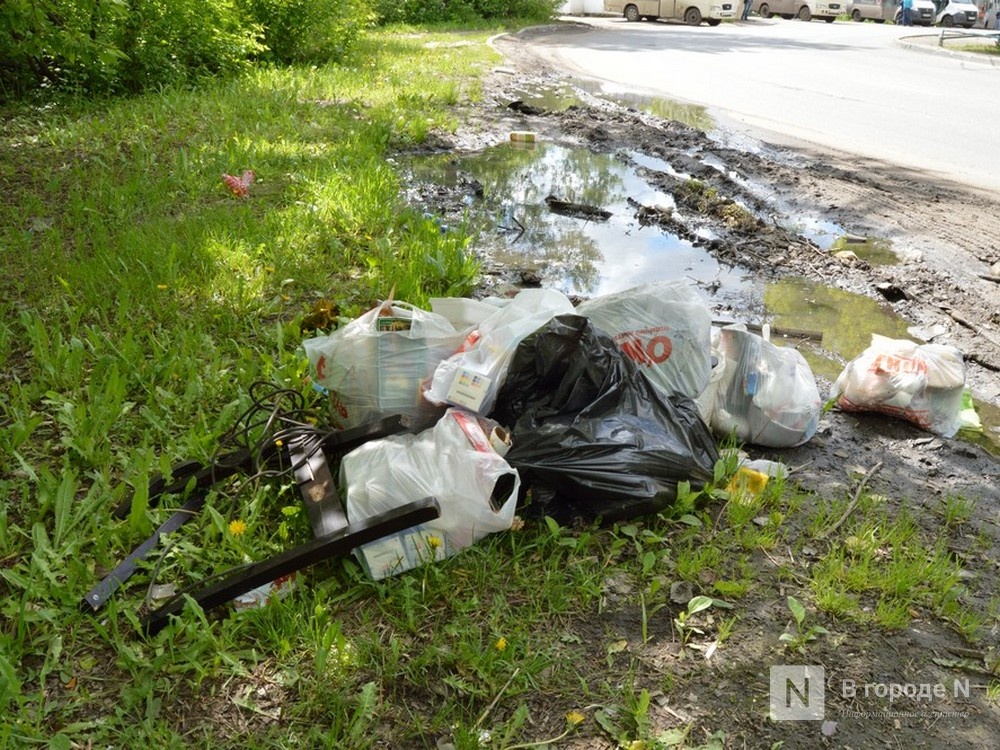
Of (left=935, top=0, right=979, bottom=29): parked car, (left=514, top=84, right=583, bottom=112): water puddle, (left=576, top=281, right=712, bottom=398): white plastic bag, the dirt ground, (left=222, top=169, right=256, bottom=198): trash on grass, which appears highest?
(left=935, top=0, right=979, bottom=29): parked car

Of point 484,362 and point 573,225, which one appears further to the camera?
point 573,225

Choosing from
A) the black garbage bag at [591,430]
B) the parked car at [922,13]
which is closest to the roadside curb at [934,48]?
the parked car at [922,13]

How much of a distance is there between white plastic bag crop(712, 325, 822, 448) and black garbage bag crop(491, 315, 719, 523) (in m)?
0.37

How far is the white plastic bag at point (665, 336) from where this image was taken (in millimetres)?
3037

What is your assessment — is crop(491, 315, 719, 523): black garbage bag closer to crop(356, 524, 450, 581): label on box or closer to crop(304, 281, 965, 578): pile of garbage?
crop(304, 281, 965, 578): pile of garbage

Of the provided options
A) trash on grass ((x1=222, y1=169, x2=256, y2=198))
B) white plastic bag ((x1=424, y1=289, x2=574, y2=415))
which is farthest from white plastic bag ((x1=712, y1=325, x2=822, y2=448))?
trash on grass ((x1=222, y1=169, x2=256, y2=198))

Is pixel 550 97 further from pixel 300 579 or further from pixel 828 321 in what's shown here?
pixel 300 579

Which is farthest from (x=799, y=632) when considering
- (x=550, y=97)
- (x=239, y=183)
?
(x=550, y=97)

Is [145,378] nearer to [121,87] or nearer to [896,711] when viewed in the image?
[896,711]

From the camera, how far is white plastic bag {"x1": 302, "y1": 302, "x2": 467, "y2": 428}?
2.81 meters

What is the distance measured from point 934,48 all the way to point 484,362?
1835 cm

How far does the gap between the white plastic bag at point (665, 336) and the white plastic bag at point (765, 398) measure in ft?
0.60

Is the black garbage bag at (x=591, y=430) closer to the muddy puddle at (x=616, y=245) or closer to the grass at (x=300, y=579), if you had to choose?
the grass at (x=300, y=579)

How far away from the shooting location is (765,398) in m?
3.10
